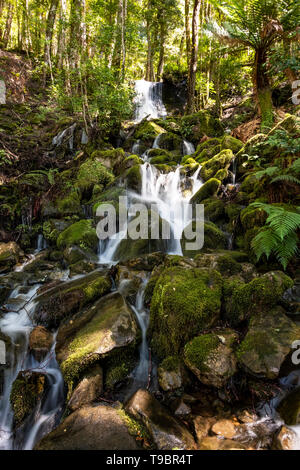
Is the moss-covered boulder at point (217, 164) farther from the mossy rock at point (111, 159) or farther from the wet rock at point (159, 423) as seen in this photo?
the wet rock at point (159, 423)

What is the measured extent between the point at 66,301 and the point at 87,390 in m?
1.64

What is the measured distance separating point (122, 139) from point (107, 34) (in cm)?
408

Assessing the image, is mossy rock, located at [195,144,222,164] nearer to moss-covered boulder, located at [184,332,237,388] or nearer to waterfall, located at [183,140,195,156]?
waterfall, located at [183,140,195,156]

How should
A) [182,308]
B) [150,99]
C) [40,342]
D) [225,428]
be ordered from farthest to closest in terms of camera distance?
[150,99]
[40,342]
[182,308]
[225,428]

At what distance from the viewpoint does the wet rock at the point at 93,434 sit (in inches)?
85.7

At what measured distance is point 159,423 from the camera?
95.1 inches

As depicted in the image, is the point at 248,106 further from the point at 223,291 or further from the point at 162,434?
the point at 162,434

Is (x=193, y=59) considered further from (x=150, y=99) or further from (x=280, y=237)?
(x=280, y=237)

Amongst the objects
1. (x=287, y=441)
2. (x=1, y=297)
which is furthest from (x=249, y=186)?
(x=1, y=297)

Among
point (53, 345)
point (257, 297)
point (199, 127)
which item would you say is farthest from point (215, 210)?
point (199, 127)

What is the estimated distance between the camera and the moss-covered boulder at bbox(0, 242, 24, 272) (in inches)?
236

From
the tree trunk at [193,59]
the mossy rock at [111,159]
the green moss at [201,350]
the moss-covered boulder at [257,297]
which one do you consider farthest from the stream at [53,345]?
the tree trunk at [193,59]

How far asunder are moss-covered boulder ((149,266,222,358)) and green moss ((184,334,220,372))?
0.15 meters

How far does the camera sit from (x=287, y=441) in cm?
214
